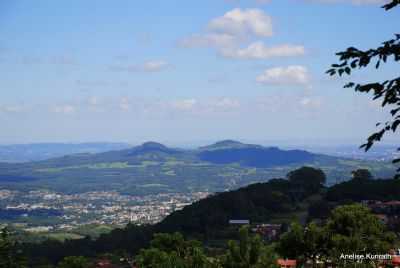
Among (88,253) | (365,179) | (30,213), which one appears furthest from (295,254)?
(30,213)

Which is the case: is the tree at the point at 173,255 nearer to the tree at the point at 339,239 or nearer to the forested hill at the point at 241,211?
the tree at the point at 339,239

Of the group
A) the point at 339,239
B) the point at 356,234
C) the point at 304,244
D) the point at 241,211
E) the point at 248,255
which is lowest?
the point at 241,211

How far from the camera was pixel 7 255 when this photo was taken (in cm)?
2027

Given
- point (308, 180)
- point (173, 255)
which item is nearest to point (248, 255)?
point (173, 255)

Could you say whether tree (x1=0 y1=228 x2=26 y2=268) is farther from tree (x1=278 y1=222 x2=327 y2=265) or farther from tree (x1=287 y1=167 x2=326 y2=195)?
tree (x1=287 y1=167 x2=326 y2=195)

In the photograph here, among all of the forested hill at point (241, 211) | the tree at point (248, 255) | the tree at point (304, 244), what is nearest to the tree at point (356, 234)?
the tree at point (304, 244)

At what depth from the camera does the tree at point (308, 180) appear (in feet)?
298

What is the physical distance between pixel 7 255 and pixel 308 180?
248 feet

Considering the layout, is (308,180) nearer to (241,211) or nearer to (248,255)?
(241,211)

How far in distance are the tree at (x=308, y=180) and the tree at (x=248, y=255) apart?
69.7 m

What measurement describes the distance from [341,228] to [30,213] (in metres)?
165

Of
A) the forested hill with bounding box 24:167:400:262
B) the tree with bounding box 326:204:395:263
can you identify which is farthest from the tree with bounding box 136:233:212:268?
the forested hill with bounding box 24:167:400:262

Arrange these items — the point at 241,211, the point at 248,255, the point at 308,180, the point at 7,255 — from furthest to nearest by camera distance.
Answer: the point at 308,180 < the point at 241,211 < the point at 248,255 < the point at 7,255

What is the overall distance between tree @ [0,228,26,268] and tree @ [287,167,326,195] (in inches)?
2833
